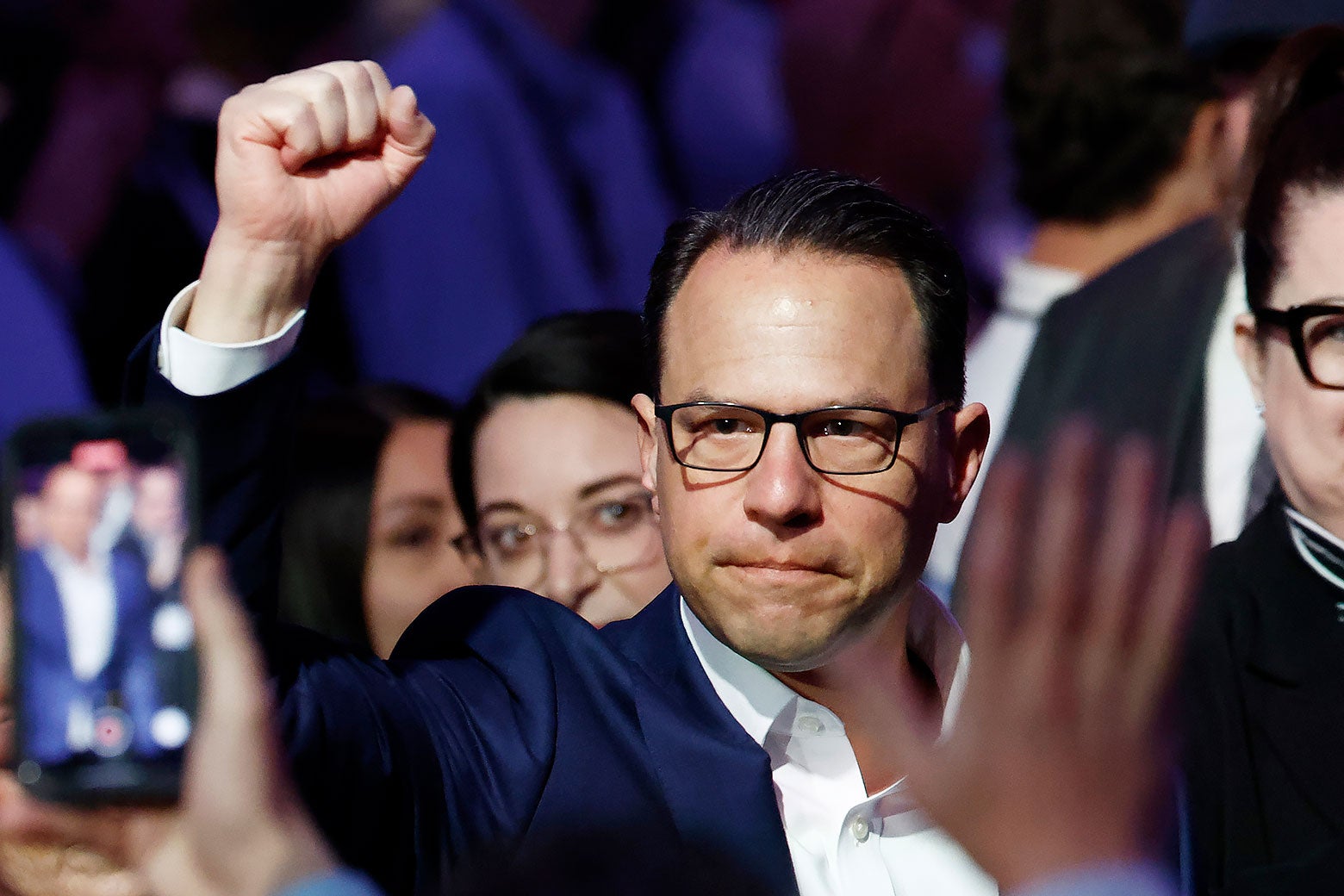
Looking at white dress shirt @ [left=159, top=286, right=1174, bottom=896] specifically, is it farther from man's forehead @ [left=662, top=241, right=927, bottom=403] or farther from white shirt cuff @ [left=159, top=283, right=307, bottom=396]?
white shirt cuff @ [left=159, top=283, right=307, bottom=396]

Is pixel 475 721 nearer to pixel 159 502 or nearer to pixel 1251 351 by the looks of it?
pixel 159 502

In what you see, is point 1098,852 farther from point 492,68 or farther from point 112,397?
point 492,68

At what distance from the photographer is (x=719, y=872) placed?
1117 millimetres

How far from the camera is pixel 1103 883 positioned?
1.20m

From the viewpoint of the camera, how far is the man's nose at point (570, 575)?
2.95 metres

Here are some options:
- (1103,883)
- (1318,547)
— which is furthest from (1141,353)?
(1103,883)

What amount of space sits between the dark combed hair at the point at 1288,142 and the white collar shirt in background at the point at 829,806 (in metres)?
0.87

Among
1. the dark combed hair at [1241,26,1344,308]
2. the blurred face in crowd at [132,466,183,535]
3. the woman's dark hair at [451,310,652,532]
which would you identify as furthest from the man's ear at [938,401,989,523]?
the blurred face in crowd at [132,466,183,535]

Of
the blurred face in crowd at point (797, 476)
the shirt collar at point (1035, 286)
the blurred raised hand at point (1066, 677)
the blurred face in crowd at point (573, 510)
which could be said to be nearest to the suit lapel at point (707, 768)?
the blurred face in crowd at point (797, 476)

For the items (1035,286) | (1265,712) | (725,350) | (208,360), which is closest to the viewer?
(208,360)

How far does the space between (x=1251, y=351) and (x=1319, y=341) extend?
150mm

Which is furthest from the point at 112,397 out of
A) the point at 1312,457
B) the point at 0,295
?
the point at 1312,457

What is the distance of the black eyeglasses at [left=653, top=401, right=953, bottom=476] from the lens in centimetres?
200

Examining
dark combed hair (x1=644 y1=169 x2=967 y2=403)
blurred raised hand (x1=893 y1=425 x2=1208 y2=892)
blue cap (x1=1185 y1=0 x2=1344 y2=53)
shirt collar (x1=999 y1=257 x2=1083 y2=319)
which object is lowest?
blurred raised hand (x1=893 y1=425 x2=1208 y2=892)
